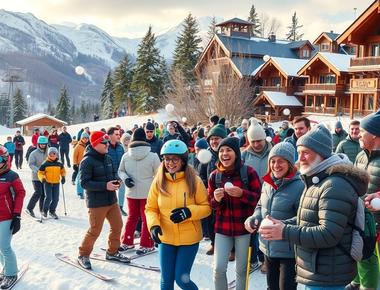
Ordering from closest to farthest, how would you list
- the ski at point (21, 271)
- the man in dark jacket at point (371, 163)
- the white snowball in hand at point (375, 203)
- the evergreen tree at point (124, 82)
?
the white snowball in hand at point (375, 203) → the man in dark jacket at point (371, 163) → the ski at point (21, 271) → the evergreen tree at point (124, 82)

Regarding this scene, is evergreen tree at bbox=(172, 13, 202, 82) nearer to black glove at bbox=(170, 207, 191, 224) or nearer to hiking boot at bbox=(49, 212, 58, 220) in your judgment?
hiking boot at bbox=(49, 212, 58, 220)

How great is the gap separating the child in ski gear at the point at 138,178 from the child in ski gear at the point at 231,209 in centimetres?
229

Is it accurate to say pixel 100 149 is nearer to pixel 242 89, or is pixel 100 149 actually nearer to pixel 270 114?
pixel 242 89

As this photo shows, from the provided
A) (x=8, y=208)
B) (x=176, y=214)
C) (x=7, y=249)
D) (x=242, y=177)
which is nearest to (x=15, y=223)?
(x=8, y=208)

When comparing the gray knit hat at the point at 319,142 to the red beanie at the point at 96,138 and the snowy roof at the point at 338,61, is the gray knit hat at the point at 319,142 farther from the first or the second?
the snowy roof at the point at 338,61

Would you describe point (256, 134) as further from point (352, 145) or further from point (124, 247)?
point (124, 247)

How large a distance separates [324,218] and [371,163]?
1.80 m

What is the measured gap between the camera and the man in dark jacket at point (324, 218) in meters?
2.63

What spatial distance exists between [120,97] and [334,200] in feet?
164

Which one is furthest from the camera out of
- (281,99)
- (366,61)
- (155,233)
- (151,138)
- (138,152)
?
(281,99)

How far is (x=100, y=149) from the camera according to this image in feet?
18.7

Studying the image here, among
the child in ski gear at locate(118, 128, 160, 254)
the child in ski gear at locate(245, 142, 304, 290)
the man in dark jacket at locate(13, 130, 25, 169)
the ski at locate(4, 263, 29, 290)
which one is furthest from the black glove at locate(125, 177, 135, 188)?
the man in dark jacket at locate(13, 130, 25, 169)

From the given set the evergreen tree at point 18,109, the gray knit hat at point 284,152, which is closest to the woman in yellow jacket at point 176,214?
the gray knit hat at point 284,152

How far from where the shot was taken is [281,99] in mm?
37344
